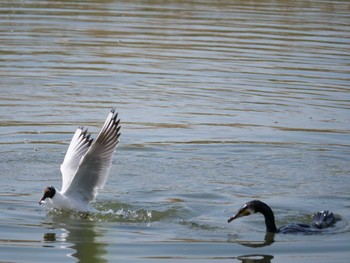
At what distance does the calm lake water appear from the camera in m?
9.82

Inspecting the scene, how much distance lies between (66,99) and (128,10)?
36.5 ft

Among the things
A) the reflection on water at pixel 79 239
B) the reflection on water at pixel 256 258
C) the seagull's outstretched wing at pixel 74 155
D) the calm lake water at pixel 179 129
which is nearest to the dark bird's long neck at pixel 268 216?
the calm lake water at pixel 179 129

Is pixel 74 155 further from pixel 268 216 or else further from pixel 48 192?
pixel 268 216

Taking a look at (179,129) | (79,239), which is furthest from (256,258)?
(179,129)

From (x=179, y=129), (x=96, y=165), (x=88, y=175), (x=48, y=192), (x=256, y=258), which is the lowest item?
(x=256, y=258)

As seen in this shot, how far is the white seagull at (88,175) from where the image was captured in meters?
10.4

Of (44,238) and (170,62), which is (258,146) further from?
(170,62)


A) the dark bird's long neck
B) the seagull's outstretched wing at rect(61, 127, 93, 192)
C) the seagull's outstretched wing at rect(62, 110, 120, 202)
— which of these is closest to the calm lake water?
the dark bird's long neck

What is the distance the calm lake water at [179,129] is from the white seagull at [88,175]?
167 millimetres

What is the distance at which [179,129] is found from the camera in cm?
1418

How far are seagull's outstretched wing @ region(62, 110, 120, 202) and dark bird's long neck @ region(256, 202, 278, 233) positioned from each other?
1.67m

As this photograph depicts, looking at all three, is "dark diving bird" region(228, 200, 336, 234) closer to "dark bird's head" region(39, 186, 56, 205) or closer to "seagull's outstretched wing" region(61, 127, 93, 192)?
"dark bird's head" region(39, 186, 56, 205)

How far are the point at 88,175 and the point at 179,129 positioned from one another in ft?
12.1

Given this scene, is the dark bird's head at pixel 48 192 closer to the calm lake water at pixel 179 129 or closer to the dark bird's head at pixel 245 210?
the calm lake water at pixel 179 129
